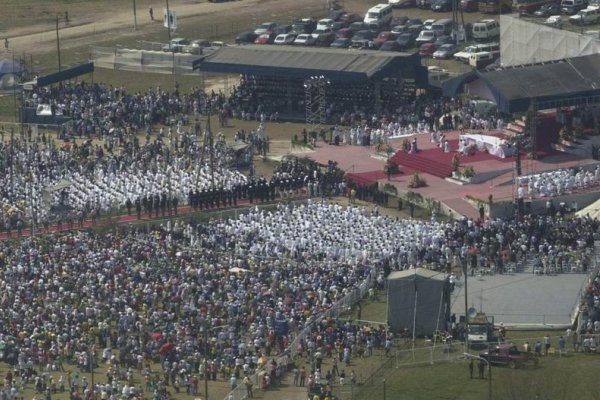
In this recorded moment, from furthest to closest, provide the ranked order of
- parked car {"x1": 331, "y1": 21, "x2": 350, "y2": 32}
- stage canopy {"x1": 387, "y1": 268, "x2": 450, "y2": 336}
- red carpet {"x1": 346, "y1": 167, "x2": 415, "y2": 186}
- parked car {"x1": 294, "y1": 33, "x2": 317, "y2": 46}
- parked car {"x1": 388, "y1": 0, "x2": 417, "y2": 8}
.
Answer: parked car {"x1": 388, "y1": 0, "x2": 417, "y2": 8} → parked car {"x1": 331, "y1": 21, "x2": 350, "y2": 32} → parked car {"x1": 294, "y1": 33, "x2": 317, "y2": 46} → red carpet {"x1": 346, "y1": 167, "x2": 415, "y2": 186} → stage canopy {"x1": 387, "y1": 268, "x2": 450, "y2": 336}

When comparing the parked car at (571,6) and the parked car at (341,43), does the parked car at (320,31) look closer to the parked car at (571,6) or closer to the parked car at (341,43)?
the parked car at (341,43)

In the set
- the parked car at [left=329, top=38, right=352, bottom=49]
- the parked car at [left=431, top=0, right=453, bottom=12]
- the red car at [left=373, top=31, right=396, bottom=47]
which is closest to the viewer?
the parked car at [left=329, top=38, right=352, bottom=49]

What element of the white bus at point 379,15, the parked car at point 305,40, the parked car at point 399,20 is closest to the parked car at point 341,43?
the parked car at point 305,40

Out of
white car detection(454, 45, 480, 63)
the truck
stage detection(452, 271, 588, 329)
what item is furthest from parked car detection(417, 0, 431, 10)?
the truck

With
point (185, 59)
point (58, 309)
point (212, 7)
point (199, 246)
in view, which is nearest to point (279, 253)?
point (199, 246)

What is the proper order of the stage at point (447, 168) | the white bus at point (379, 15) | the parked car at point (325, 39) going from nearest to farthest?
the stage at point (447, 168) → the parked car at point (325, 39) → the white bus at point (379, 15)

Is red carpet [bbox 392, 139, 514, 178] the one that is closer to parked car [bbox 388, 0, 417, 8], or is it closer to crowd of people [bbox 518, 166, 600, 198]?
crowd of people [bbox 518, 166, 600, 198]
